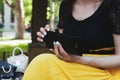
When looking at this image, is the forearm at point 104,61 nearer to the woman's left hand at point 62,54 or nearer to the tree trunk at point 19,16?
the woman's left hand at point 62,54

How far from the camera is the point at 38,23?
860 cm

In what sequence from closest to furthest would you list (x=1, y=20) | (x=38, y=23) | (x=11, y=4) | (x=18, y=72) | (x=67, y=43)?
(x=67, y=43), (x=18, y=72), (x=38, y=23), (x=11, y=4), (x=1, y=20)

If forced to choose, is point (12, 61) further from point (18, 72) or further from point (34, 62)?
point (34, 62)

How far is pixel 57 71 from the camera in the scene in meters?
2.63

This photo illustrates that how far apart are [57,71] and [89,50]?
30 cm

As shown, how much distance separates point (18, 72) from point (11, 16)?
47159 mm

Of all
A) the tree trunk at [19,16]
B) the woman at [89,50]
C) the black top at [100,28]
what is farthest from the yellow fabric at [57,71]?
the tree trunk at [19,16]

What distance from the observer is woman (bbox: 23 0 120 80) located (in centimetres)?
264

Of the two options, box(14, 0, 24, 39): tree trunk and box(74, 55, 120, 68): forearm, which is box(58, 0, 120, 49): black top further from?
box(14, 0, 24, 39): tree trunk

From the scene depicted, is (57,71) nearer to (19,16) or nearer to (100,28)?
(100,28)

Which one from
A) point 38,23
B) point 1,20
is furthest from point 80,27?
point 1,20

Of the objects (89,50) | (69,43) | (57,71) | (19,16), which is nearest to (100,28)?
(89,50)

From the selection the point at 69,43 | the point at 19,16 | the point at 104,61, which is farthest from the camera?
the point at 19,16

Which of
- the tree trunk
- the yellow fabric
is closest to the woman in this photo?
the yellow fabric
